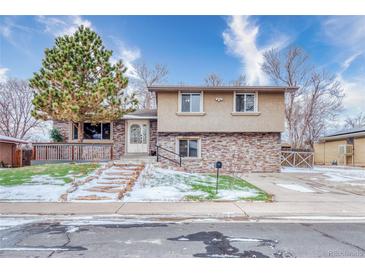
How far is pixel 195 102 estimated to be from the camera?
14.3 m

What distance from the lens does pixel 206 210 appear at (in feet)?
21.0

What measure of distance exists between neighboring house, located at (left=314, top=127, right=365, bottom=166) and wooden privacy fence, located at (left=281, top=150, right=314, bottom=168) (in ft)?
22.4

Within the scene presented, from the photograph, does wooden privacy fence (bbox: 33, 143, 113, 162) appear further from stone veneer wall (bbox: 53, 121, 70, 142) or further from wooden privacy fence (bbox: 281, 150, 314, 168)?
wooden privacy fence (bbox: 281, 150, 314, 168)

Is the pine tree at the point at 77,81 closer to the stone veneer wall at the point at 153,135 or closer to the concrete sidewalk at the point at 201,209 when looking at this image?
the stone veneer wall at the point at 153,135

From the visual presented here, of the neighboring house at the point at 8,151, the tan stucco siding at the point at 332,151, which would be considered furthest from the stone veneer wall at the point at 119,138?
the tan stucco siding at the point at 332,151

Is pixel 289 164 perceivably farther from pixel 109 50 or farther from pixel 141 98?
pixel 141 98

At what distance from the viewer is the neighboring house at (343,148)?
21886 mm

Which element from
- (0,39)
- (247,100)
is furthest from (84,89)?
(247,100)

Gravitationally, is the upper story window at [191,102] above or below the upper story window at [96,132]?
above

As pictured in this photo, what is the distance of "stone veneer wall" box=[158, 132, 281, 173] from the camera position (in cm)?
1455

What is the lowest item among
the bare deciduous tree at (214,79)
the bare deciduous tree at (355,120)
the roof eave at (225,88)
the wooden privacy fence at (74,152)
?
the wooden privacy fence at (74,152)

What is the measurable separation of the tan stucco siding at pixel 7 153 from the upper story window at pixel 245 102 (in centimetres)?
1758

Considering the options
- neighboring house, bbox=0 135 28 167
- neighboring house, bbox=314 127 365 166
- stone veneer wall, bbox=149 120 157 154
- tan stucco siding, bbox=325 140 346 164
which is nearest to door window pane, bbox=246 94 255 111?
stone veneer wall, bbox=149 120 157 154

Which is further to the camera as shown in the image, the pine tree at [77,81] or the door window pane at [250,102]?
the door window pane at [250,102]
